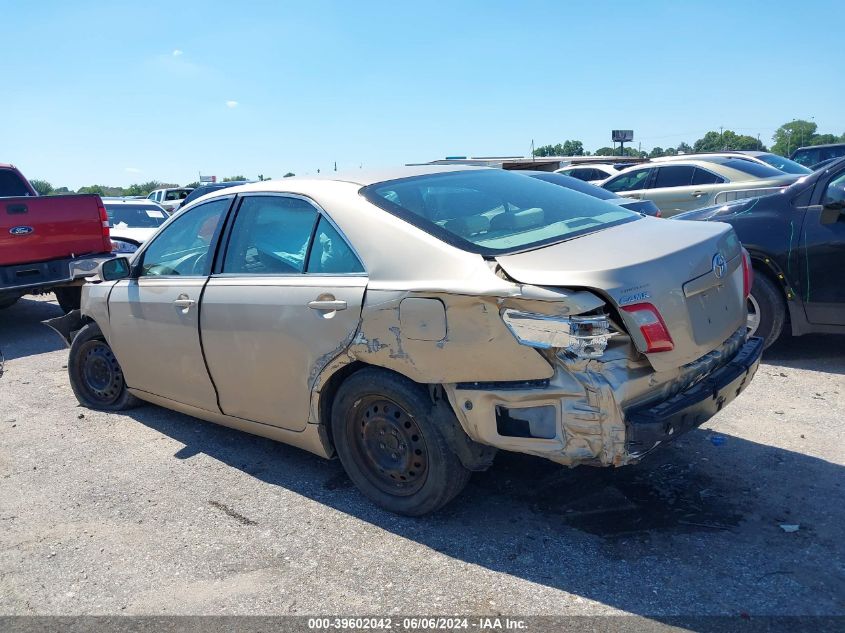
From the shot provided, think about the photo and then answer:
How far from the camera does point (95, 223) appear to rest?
344 inches

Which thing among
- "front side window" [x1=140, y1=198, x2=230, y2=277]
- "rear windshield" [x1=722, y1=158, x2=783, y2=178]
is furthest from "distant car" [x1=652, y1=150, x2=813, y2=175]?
"front side window" [x1=140, y1=198, x2=230, y2=277]

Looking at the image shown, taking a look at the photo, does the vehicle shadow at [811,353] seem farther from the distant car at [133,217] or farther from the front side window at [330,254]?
the distant car at [133,217]

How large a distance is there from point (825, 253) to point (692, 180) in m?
7.17

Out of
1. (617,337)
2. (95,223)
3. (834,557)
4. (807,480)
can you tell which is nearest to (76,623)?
(617,337)

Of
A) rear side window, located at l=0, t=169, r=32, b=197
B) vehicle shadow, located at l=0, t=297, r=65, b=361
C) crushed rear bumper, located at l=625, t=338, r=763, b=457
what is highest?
rear side window, located at l=0, t=169, r=32, b=197

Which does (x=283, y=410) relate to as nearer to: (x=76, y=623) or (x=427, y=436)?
(x=427, y=436)

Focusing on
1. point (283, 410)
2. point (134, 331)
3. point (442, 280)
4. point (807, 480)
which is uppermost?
point (442, 280)

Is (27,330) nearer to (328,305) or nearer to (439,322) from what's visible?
(328,305)

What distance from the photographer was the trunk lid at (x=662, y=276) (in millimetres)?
2920

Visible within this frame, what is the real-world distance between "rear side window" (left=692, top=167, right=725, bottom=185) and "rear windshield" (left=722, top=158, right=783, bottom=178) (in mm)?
348

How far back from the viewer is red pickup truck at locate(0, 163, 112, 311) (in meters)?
8.05

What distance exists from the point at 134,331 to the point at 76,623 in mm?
2257

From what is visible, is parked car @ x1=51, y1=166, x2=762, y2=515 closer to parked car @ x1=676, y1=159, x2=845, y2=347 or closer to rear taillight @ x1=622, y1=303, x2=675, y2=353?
rear taillight @ x1=622, y1=303, x2=675, y2=353

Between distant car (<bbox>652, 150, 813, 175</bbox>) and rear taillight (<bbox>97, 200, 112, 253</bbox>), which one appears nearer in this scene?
rear taillight (<bbox>97, 200, 112, 253</bbox>)
